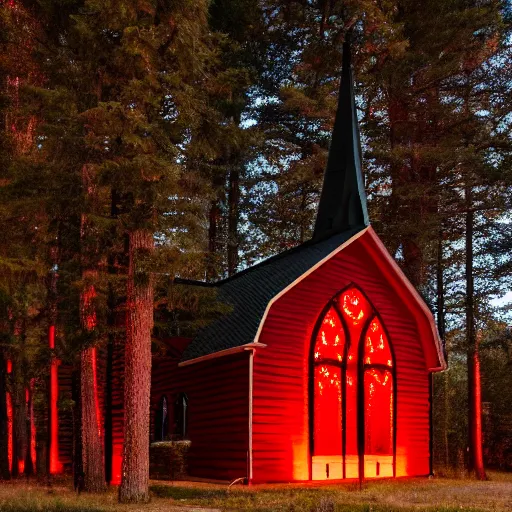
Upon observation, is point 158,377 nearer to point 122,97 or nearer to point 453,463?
point 122,97

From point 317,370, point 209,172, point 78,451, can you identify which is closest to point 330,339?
point 317,370

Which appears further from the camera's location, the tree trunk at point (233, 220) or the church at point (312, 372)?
the tree trunk at point (233, 220)

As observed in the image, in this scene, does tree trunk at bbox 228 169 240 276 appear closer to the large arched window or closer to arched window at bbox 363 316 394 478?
arched window at bbox 363 316 394 478

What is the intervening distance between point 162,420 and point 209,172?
8.45 metres

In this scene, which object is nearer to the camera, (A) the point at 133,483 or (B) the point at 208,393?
(A) the point at 133,483

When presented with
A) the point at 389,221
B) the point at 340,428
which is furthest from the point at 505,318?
the point at 340,428

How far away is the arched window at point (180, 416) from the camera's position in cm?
1900

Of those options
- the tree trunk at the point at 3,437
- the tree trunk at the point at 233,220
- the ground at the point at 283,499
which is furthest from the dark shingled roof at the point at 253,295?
the tree trunk at the point at 233,220

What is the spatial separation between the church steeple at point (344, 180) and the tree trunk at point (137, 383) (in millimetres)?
6885

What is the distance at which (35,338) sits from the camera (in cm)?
2725

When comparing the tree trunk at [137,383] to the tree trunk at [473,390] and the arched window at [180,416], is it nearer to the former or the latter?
the arched window at [180,416]

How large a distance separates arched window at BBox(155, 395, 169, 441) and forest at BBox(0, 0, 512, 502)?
2.18 metres

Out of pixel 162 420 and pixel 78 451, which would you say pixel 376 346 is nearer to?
pixel 162 420

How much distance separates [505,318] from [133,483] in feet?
53.3
